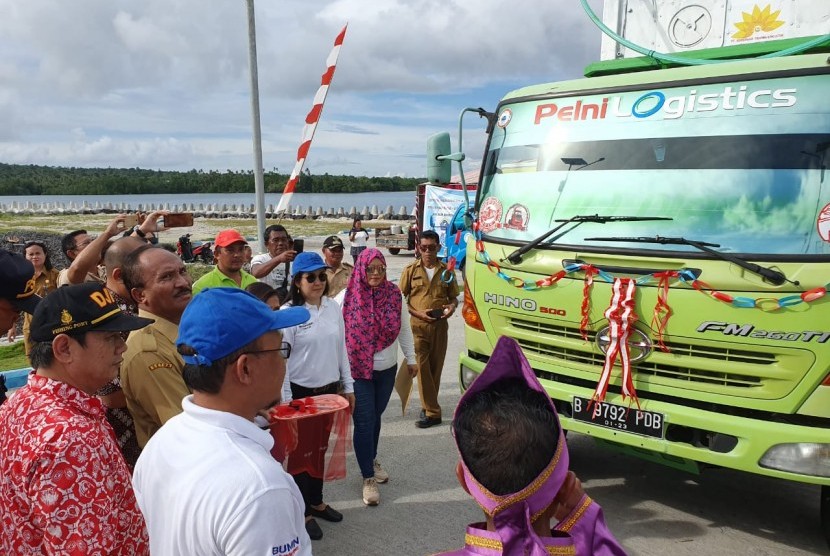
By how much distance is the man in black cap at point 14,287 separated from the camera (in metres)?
2.54

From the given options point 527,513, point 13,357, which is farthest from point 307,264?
point 13,357

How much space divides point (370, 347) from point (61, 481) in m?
2.62

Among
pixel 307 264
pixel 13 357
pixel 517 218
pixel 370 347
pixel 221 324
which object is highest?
pixel 517 218

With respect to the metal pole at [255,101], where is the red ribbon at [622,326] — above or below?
below

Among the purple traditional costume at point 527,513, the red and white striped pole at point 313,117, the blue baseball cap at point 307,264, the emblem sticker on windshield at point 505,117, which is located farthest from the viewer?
the red and white striped pole at point 313,117

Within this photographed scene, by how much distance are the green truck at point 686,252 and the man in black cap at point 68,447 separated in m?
2.56

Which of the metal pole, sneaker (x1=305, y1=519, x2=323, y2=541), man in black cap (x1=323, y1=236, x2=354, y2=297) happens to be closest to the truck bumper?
sneaker (x1=305, y1=519, x2=323, y2=541)

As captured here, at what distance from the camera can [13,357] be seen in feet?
23.5

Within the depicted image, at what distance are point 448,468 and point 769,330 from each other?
2487 millimetres

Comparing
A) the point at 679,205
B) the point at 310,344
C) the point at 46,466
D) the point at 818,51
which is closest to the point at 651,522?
the point at 679,205

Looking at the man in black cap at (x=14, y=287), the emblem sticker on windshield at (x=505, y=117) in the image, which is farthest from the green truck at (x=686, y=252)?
the man in black cap at (x=14, y=287)

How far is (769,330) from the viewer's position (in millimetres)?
3121

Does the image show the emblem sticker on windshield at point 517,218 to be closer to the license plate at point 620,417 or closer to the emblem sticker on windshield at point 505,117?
the emblem sticker on windshield at point 505,117

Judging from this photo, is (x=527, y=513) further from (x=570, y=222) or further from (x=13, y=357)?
(x=13, y=357)
